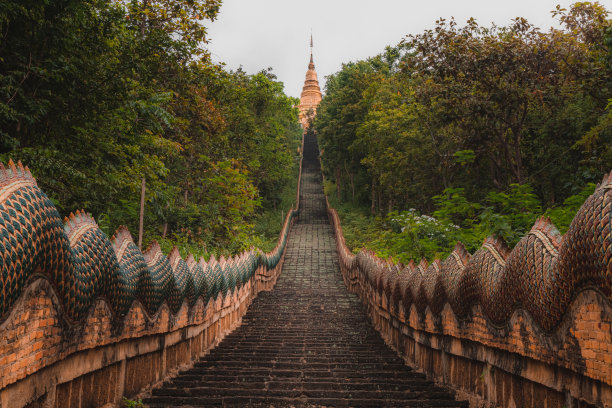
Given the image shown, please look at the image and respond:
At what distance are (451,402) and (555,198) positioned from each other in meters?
12.9

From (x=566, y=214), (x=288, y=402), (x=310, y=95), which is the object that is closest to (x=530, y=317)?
(x=288, y=402)

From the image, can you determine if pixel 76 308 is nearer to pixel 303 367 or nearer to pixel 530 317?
pixel 530 317

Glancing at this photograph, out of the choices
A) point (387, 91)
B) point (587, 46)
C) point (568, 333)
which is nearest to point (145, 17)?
point (587, 46)

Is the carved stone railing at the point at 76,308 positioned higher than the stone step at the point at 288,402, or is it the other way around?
the carved stone railing at the point at 76,308

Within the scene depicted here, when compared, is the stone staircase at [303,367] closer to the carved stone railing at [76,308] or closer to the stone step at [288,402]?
the stone step at [288,402]

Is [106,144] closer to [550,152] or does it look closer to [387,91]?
[550,152]

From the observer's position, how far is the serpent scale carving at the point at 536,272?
8.61ft

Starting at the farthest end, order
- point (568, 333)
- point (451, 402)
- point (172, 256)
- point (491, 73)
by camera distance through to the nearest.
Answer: point (491, 73) → point (172, 256) → point (451, 402) → point (568, 333)

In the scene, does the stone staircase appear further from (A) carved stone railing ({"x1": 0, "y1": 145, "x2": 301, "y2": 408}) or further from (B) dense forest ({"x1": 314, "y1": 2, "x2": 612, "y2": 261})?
(B) dense forest ({"x1": 314, "y1": 2, "x2": 612, "y2": 261})

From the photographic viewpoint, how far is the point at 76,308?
10.9 ft

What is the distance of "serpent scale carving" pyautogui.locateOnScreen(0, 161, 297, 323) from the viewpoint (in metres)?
2.54

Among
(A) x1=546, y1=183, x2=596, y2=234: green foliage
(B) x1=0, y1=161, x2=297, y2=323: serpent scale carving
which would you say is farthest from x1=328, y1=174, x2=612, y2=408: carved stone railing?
(A) x1=546, y1=183, x2=596, y2=234: green foliage

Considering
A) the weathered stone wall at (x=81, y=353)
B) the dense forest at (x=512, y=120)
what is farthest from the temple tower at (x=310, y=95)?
the weathered stone wall at (x=81, y=353)

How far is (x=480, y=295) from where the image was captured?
433cm
